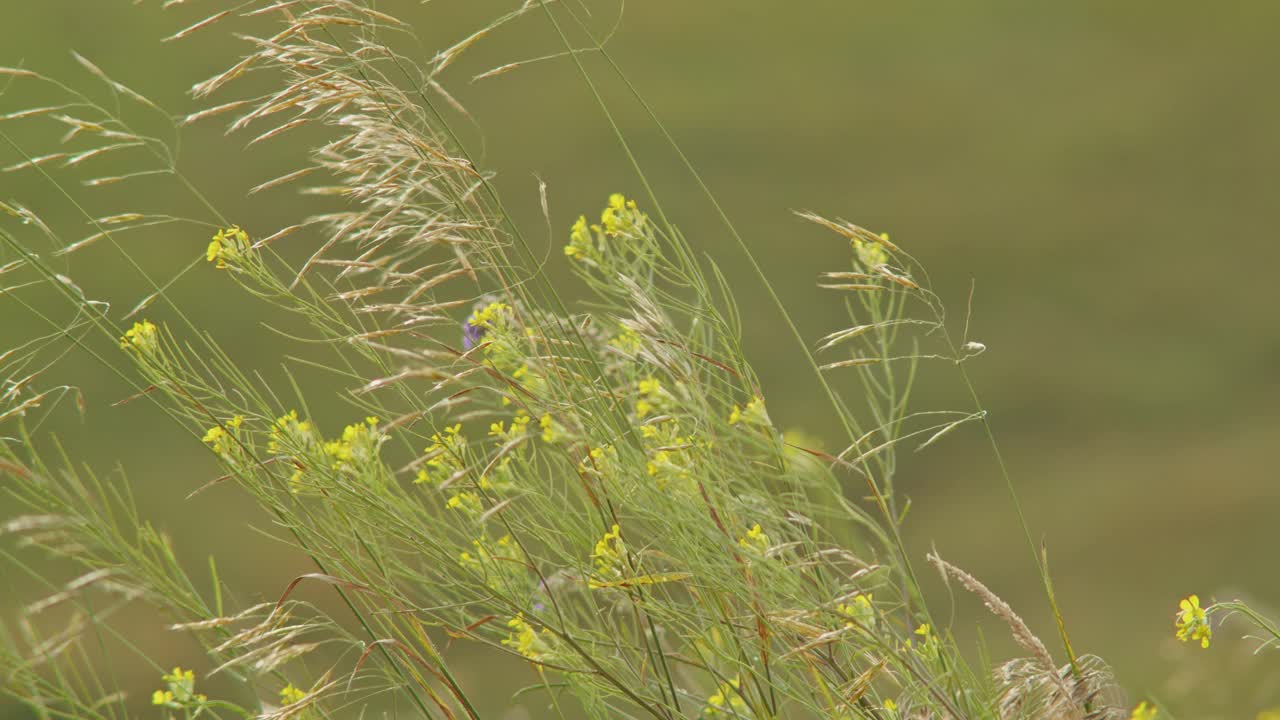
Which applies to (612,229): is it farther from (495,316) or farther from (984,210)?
(984,210)

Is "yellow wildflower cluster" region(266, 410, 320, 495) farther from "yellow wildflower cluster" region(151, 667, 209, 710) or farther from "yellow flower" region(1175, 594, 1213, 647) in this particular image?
"yellow flower" region(1175, 594, 1213, 647)

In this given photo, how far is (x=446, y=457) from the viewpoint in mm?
1228

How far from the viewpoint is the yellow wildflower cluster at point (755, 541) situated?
1.11m

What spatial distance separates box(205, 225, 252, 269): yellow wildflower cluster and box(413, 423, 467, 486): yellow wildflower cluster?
27cm

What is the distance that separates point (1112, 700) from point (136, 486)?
15.9ft

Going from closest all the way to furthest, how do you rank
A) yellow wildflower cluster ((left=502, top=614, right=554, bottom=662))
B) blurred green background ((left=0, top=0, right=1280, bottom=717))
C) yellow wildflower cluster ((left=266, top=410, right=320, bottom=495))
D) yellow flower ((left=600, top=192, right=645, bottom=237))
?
yellow wildflower cluster ((left=502, top=614, right=554, bottom=662)), yellow wildflower cluster ((left=266, top=410, right=320, bottom=495)), yellow flower ((left=600, top=192, right=645, bottom=237)), blurred green background ((left=0, top=0, right=1280, bottom=717))

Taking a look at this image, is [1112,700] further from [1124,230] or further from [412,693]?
[1124,230]

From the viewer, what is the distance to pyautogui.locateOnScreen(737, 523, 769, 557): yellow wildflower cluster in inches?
43.6

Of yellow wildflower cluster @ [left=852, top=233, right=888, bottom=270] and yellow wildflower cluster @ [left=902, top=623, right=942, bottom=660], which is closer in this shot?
yellow wildflower cluster @ [left=902, top=623, right=942, bottom=660]

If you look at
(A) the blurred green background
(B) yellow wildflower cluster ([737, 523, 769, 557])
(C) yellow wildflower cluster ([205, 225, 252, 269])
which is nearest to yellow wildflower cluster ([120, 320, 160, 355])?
(C) yellow wildflower cluster ([205, 225, 252, 269])

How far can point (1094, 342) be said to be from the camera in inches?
214

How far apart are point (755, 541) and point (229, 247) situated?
60 centimetres

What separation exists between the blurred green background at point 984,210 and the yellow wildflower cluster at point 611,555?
135 inches

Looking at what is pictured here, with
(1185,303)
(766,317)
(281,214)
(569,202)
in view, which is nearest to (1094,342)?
(1185,303)
